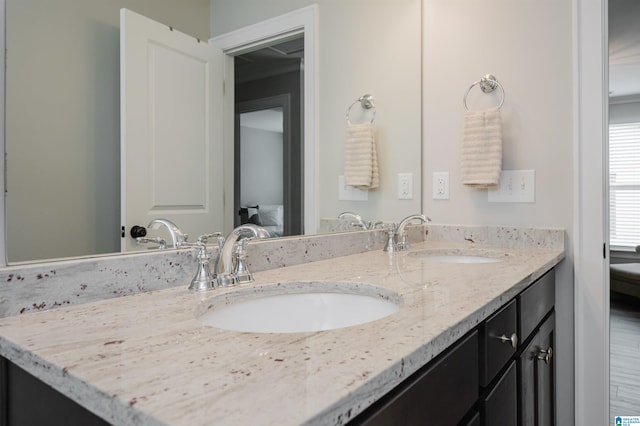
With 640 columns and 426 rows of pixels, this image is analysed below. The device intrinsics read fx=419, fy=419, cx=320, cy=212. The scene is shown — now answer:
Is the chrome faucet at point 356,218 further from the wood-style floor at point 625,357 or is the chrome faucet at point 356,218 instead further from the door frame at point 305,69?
the wood-style floor at point 625,357

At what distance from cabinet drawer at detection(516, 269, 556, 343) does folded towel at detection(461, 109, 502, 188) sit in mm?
431

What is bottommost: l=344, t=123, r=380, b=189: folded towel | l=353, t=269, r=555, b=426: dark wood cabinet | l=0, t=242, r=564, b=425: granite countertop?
l=353, t=269, r=555, b=426: dark wood cabinet

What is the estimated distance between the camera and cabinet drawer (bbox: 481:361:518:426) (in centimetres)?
80

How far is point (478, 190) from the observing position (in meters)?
1.77

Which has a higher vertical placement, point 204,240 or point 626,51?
point 626,51

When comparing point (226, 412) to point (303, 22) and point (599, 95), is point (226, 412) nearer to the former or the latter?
point (303, 22)

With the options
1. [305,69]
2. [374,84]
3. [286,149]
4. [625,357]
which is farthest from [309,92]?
[625,357]

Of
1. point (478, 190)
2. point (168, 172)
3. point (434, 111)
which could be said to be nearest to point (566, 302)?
point (478, 190)

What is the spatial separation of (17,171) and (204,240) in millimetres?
396

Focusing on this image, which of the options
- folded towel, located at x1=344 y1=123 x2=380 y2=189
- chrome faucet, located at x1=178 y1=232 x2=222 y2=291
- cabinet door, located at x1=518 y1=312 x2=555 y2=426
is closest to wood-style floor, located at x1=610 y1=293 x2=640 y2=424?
cabinet door, located at x1=518 y1=312 x2=555 y2=426

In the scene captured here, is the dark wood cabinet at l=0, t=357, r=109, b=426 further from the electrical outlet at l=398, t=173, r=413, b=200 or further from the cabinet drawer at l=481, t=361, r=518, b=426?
the electrical outlet at l=398, t=173, r=413, b=200

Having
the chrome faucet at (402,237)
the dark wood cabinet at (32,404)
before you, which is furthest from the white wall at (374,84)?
the dark wood cabinet at (32,404)

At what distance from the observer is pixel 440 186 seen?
1.87 meters

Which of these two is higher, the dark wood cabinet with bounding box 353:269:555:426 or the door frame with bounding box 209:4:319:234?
the door frame with bounding box 209:4:319:234
